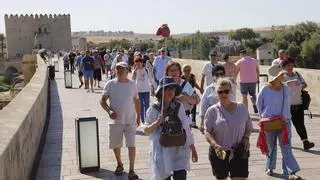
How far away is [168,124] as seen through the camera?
18.1 ft

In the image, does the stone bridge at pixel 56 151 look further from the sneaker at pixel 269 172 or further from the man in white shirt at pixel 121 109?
the man in white shirt at pixel 121 109

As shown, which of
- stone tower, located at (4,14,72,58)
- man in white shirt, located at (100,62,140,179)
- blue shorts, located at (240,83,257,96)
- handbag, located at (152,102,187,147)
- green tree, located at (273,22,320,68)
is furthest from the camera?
stone tower, located at (4,14,72,58)

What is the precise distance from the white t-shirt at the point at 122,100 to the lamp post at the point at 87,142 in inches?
18.4

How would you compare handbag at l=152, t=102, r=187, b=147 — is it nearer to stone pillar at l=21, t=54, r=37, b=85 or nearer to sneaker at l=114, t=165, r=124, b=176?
sneaker at l=114, t=165, r=124, b=176

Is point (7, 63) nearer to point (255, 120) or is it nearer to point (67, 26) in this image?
point (67, 26)

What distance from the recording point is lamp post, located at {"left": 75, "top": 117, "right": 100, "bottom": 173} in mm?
7902

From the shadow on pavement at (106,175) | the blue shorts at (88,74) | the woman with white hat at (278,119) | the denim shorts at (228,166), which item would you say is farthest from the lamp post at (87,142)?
the blue shorts at (88,74)

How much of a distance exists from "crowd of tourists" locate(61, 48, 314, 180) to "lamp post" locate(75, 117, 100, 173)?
40 cm

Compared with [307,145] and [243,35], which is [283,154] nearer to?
[307,145]

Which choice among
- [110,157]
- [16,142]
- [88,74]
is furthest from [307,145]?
[88,74]

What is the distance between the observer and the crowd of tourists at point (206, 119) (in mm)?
5398

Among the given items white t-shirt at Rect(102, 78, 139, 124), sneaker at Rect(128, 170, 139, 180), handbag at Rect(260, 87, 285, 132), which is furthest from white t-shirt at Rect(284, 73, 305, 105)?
sneaker at Rect(128, 170, 139, 180)

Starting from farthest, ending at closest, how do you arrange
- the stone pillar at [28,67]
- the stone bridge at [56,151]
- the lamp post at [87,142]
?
the stone pillar at [28,67]
the lamp post at [87,142]
the stone bridge at [56,151]

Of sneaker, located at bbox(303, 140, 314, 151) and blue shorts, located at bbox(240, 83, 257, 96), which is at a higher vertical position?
blue shorts, located at bbox(240, 83, 257, 96)
